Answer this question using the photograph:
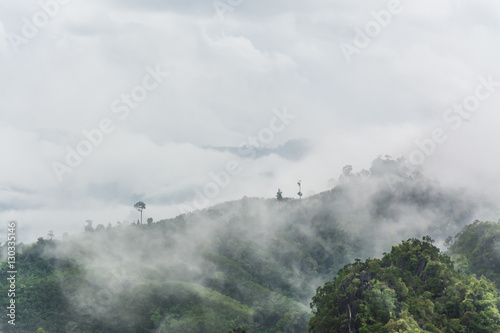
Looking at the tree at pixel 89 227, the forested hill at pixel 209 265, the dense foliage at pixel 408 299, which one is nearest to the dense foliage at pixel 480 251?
the dense foliage at pixel 408 299

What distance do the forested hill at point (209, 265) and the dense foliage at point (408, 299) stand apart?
216 feet

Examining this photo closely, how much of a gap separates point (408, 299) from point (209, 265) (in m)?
104

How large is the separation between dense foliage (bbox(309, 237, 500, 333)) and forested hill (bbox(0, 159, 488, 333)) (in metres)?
65.9

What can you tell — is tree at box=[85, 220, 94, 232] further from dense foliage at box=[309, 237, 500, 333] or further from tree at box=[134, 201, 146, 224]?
dense foliage at box=[309, 237, 500, 333]

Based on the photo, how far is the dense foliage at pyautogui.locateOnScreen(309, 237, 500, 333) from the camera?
5194 centimetres

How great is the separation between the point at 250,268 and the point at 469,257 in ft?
241

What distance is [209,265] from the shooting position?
153875 mm

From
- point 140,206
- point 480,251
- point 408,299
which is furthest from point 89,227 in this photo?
point 408,299

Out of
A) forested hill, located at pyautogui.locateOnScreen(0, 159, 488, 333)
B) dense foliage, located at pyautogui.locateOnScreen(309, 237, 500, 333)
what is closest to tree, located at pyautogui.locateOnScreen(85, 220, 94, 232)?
forested hill, located at pyautogui.locateOnScreen(0, 159, 488, 333)

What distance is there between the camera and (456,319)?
53.2 meters

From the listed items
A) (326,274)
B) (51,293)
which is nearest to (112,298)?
(51,293)

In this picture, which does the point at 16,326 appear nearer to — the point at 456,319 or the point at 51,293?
the point at 51,293

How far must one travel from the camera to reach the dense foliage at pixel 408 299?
51938 millimetres

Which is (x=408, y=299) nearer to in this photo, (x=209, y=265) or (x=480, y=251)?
(x=480, y=251)
